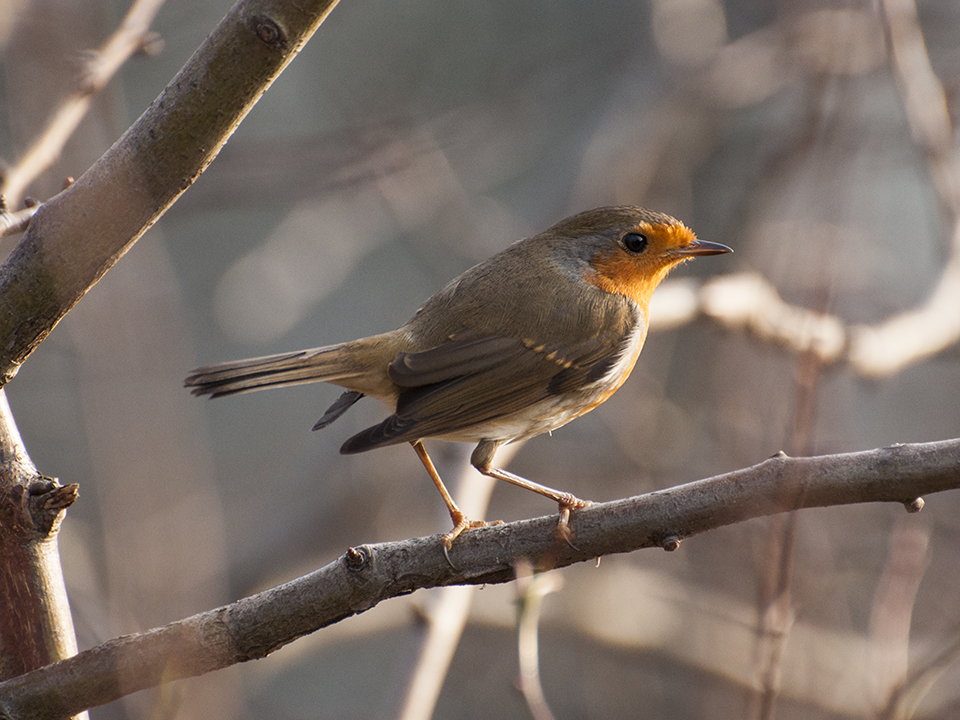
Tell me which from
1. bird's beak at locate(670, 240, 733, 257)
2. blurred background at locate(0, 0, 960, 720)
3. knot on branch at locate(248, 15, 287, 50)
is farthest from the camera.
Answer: blurred background at locate(0, 0, 960, 720)

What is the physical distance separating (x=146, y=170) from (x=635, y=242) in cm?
215

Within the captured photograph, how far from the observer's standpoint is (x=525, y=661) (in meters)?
2.17

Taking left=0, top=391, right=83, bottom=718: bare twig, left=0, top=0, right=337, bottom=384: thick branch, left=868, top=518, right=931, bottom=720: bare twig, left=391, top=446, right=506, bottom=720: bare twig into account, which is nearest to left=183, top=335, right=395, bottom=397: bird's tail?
left=391, top=446, right=506, bottom=720: bare twig

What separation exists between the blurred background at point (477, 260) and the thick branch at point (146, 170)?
166cm

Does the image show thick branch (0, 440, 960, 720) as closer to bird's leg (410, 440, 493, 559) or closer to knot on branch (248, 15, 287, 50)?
bird's leg (410, 440, 493, 559)

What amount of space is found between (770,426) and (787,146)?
2.05 m

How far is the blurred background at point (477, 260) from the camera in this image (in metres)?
4.58

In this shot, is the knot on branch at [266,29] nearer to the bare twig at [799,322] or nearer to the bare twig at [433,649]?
the bare twig at [433,649]

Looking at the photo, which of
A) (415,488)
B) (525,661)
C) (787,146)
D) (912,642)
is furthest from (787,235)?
(525,661)

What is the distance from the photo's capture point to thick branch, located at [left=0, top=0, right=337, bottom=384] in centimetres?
147

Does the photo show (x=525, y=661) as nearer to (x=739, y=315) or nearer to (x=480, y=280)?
(x=480, y=280)

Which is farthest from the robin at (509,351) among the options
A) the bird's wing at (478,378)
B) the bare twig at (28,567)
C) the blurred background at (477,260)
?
the bare twig at (28,567)

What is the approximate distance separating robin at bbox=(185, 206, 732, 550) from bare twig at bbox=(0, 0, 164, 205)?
0.71 m

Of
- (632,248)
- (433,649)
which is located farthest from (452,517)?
(632,248)
